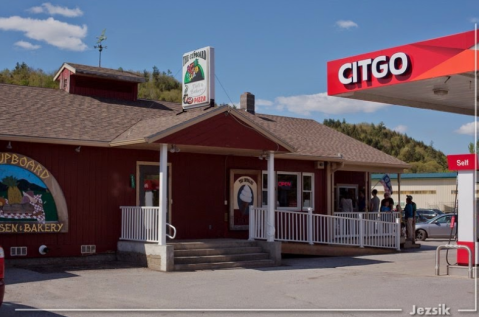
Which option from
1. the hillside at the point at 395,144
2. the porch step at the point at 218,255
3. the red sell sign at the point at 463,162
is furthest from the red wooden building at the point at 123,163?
the hillside at the point at 395,144

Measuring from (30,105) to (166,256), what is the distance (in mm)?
6255

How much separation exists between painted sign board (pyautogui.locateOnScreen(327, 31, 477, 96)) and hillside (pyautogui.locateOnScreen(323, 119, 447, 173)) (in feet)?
204

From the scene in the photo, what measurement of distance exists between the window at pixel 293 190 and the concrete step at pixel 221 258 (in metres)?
4.07

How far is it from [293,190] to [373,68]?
26.1ft

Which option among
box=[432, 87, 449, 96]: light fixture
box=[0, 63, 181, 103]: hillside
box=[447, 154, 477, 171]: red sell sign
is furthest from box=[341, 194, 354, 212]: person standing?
box=[0, 63, 181, 103]: hillside

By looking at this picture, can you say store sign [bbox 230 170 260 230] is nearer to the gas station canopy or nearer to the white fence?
the white fence

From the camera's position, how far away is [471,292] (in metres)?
12.0

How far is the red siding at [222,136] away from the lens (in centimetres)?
1596

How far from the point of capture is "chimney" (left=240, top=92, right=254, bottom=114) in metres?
24.3

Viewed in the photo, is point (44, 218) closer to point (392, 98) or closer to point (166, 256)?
point (166, 256)

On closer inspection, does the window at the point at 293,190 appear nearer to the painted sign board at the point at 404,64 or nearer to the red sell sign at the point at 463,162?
the painted sign board at the point at 404,64

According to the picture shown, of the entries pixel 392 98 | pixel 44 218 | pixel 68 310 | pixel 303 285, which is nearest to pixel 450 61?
pixel 392 98

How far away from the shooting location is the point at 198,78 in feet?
58.0

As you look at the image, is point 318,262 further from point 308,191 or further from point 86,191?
point 86,191
